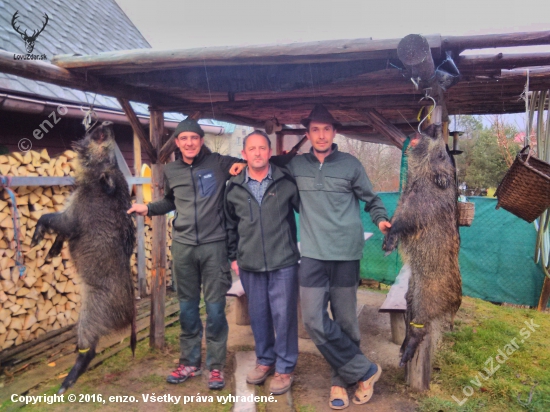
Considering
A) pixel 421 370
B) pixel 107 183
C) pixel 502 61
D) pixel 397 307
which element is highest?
pixel 502 61

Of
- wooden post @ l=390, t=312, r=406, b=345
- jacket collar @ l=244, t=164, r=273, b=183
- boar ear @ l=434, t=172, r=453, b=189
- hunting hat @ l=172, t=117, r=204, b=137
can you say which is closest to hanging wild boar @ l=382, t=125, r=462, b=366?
boar ear @ l=434, t=172, r=453, b=189

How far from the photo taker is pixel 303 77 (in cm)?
330

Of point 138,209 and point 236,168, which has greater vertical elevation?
point 236,168

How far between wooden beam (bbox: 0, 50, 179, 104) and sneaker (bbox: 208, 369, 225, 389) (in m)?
2.58

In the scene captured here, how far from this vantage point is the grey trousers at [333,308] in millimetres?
3207

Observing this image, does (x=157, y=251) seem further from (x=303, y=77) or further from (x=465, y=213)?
(x=465, y=213)

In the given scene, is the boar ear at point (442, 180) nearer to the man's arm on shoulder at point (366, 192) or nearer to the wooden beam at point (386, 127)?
the man's arm on shoulder at point (366, 192)

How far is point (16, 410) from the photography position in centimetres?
343

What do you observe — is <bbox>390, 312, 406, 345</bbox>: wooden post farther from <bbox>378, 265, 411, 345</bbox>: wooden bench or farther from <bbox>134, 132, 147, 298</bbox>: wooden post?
<bbox>134, 132, 147, 298</bbox>: wooden post

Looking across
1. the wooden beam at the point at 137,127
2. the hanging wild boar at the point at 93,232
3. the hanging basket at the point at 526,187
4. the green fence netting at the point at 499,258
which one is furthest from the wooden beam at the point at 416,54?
the green fence netting at the point at 499,258

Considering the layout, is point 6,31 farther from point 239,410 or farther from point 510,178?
point 510,178

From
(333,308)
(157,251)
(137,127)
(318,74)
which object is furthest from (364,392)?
(137,127)

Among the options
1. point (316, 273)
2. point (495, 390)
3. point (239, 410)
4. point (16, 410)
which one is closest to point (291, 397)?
point (239, 410)

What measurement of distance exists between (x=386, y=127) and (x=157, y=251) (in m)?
2.61
